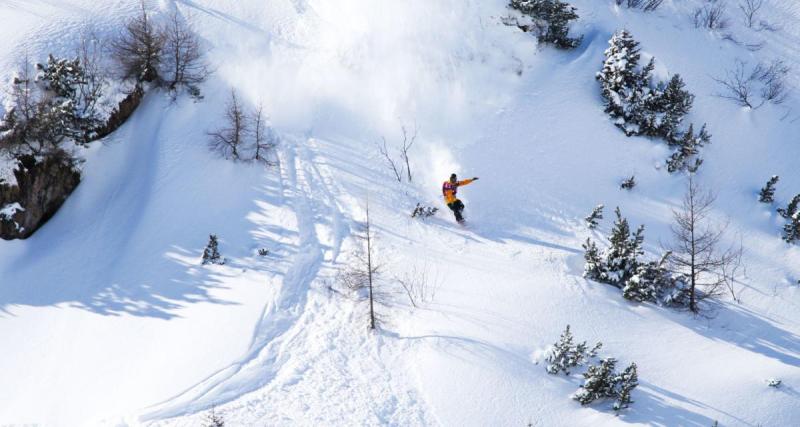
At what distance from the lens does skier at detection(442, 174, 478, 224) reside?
1686 centimetres

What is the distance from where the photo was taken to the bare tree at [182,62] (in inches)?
813

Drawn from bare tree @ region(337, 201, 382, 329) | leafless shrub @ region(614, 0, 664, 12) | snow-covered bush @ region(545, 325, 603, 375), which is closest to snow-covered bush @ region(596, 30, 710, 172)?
leafless shrub @ region(614, 0, 664, 12)

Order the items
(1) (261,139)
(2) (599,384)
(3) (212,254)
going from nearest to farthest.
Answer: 1. (2) (599,384)
2. (3) (212,254)
3. (1) (261,139)

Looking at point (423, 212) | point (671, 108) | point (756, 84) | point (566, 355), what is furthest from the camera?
point (756, 84)

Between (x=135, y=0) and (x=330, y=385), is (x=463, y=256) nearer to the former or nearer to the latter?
(x=330, y=385)

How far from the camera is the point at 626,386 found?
38.7 feet

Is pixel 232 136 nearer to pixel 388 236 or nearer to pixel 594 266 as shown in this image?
pixel 388 236

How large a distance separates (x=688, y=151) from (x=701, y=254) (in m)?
4.47

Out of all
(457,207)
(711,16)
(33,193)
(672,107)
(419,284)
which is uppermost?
(711,16)

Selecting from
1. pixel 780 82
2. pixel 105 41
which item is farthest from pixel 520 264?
pixel 105 41

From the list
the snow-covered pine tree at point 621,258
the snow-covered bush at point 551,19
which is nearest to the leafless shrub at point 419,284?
the snow-covered pine tree at point 621,258

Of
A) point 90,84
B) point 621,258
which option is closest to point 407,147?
point 621,258

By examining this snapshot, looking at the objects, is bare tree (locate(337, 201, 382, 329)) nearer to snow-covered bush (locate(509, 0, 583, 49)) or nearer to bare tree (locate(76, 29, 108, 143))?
bare tree (locate(76, 29, 108, 143))

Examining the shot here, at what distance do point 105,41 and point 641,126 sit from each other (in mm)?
20647
